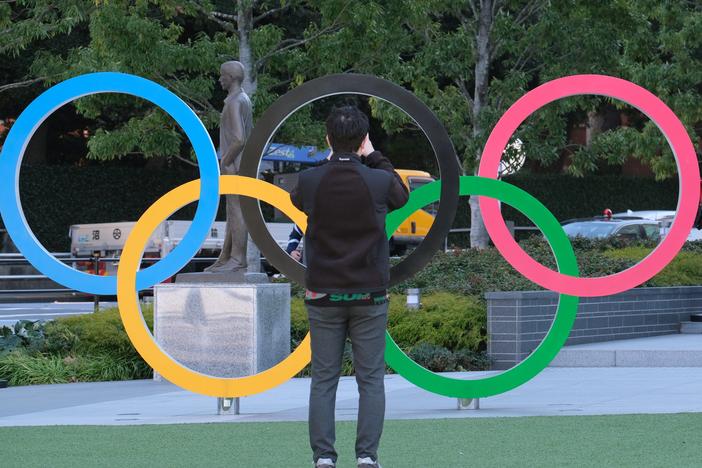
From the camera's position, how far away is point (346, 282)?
6902mm

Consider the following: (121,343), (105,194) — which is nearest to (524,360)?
(121,343)

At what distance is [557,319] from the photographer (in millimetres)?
10406

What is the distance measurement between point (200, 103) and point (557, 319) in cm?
1437

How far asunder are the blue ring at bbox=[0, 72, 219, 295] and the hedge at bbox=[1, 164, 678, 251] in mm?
23844

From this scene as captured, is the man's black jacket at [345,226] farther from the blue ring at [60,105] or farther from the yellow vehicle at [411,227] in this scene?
the yellow vehicle at [411,227]

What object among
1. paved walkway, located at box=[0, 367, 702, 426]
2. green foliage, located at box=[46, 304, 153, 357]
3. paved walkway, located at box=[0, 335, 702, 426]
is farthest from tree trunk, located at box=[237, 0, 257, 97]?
paved walkway, located at box=[0, 367, 702, 426]

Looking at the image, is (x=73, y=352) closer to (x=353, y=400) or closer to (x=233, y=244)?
(x=233, y=244)

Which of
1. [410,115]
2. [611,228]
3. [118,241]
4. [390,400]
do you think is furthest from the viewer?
[118,241]

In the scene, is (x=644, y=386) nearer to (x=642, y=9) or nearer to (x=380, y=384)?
(x=380, y=384)

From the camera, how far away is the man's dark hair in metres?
7.11

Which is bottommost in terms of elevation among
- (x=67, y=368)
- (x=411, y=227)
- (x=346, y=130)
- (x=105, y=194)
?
(x=67, y=368)

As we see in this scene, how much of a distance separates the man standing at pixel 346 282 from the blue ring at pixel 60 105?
3426 mm

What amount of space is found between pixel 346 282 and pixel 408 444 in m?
1.99

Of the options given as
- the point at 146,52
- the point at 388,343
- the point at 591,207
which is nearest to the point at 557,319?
the point at 388,343
